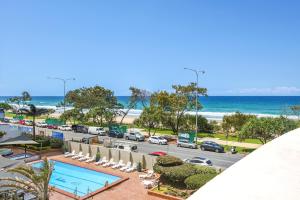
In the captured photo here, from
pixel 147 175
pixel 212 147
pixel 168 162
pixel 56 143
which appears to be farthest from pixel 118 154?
Result: pixel 212 147

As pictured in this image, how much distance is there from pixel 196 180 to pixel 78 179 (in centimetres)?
1146

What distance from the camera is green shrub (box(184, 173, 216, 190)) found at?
19312 millimetres

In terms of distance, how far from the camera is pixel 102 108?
53812mm

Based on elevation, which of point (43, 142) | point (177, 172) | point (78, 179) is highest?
point (43, 142)

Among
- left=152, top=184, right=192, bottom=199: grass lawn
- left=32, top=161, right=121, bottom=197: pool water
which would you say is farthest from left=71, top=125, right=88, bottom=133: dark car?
left=152, top=184, right=192, bottom=199: grass lawn

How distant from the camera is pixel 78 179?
2552cm

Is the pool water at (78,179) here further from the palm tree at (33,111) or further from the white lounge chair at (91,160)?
the palm tree at (33,111)

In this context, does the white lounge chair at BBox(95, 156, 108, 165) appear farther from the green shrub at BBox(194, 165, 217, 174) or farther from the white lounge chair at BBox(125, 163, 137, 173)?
the green shrub at BBox(194, 165, 217, 174)

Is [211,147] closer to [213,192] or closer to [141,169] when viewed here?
[141,169]

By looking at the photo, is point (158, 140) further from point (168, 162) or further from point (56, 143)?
point (168, 162)

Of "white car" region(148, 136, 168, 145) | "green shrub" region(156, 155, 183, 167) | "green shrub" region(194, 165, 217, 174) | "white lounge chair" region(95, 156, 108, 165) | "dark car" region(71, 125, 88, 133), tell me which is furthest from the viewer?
"dark car" region(71, 125, 88, 133)

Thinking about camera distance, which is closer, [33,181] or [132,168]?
[33,181]

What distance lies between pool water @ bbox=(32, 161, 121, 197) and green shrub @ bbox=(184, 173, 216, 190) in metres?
6.98

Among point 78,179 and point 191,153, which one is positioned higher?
point 191,153
